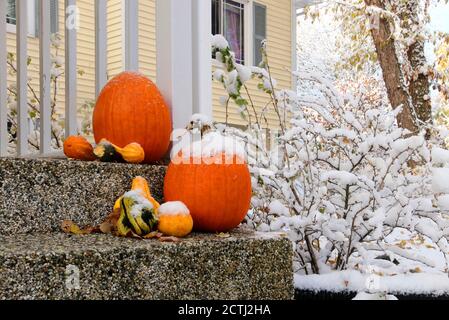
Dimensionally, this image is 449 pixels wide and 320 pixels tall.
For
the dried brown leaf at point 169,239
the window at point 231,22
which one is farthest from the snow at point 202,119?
the window at point 231,22

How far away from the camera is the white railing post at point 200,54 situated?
5.90ft

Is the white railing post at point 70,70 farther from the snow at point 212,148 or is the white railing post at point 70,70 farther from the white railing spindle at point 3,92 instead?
the snow at point 212,148

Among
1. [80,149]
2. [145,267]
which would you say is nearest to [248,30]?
[80,149]

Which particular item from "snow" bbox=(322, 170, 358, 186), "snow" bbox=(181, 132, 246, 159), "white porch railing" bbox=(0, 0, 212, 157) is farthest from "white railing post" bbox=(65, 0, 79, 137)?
"snow" bbox=(322, 170, 358, 186)

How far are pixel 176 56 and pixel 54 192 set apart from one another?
0.63 meters

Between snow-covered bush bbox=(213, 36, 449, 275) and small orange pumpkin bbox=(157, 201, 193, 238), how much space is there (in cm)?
45

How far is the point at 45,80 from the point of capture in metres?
2.00

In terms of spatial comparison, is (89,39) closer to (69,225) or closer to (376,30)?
(376,30)

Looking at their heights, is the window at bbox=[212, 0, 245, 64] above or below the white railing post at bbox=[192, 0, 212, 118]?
above

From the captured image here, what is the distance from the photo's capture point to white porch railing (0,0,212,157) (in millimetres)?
1732

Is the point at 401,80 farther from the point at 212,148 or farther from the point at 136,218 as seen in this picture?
the point at 136,218

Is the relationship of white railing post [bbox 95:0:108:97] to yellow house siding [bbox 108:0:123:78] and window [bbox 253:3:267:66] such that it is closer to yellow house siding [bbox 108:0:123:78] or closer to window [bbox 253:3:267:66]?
yellow house siding [bbox 108:0:123:78]

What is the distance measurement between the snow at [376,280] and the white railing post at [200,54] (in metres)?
0.63
